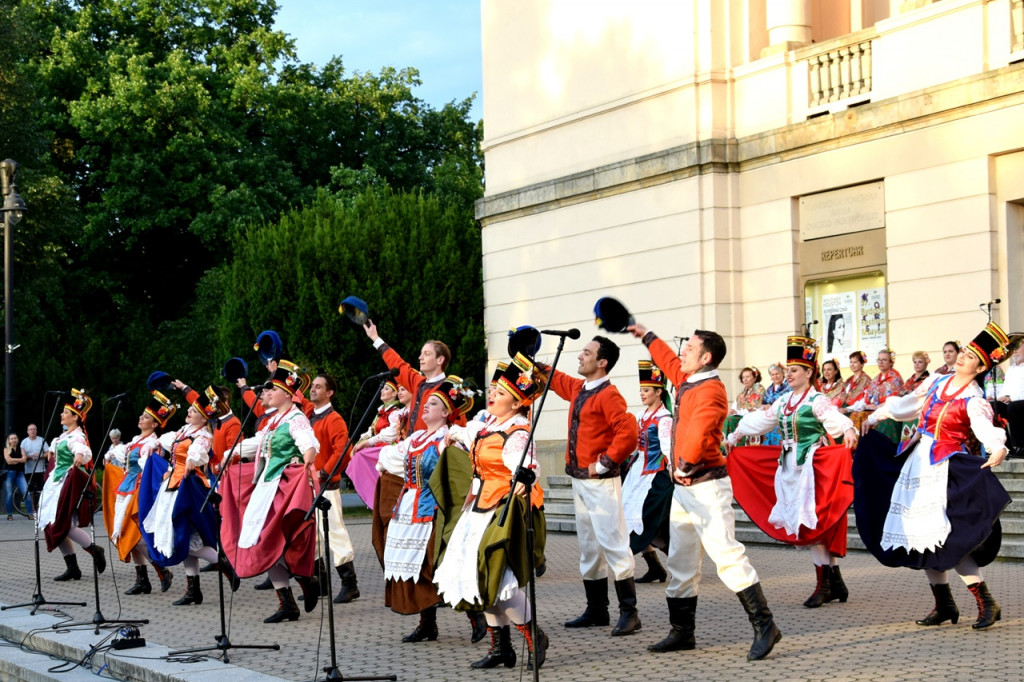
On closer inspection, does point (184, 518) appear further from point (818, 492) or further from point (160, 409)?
point (818, 492)

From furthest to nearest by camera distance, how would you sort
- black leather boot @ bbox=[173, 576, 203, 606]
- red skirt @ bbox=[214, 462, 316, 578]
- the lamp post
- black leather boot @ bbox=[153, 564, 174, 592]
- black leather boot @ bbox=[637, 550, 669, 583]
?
the lamp post
black leather boot @ bbox=[153, 564, 174, 592]
black leather boot @ bbox=[637, 550, 669, 583]
black leather boot @ bbox=[173, 576, 203, 606]
red skirt @ bbox=[214, 462, 316, 578]

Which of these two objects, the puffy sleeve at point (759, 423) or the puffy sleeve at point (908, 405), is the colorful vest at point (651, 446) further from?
the puffy sleeve at point (908, 405)

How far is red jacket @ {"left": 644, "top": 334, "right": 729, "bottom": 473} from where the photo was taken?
8305 millimetres

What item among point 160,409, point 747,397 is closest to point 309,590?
point 160,409

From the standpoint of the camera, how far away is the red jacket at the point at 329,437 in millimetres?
11734

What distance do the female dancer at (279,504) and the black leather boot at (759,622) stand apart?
143 inches

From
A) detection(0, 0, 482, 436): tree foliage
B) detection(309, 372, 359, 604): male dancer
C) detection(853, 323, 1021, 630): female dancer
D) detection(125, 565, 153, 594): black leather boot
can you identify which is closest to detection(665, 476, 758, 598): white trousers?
detection(853, 323, 1021, 630): female dancer

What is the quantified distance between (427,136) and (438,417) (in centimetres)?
3157

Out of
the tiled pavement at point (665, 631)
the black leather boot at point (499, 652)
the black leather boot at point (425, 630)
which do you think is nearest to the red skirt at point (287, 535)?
the tiled pavement at point (665, 631)

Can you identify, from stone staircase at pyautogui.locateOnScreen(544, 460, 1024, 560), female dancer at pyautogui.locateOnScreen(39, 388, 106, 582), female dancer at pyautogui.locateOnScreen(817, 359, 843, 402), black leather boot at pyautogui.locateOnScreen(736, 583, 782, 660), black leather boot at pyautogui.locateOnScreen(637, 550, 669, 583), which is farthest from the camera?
female dancer at pyautogui.locateOnScreen(817, 359, 843, 402)

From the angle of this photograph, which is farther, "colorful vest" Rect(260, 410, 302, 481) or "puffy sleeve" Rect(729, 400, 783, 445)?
"colorful vest" Rect(260, 410, 302, 481)

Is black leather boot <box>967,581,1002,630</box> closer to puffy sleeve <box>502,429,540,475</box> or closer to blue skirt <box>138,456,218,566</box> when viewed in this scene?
puffy sleeve <box>502,429,540,475</box>

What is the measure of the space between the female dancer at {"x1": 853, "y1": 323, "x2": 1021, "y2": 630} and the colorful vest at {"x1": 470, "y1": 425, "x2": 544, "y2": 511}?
9.09 feet

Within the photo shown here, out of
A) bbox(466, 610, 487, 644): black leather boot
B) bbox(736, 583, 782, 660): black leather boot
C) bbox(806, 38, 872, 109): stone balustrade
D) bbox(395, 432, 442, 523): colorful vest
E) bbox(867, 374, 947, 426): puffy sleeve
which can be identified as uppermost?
bbox(806, 38, 872, 109): stone balustrade
